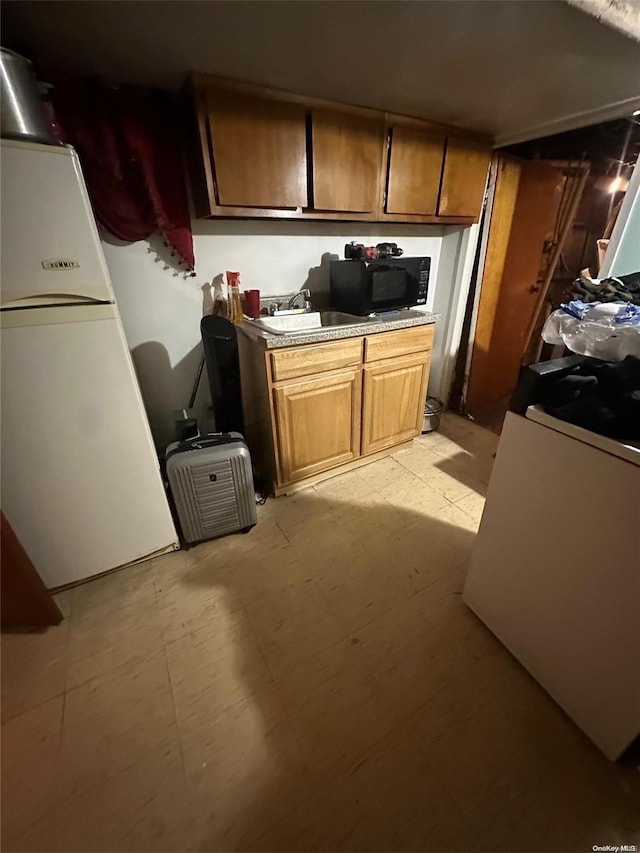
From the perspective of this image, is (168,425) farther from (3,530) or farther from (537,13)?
(537,13)

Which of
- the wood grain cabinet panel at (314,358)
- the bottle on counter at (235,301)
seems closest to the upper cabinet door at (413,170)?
the wood grain cabinet panel at (314,358)

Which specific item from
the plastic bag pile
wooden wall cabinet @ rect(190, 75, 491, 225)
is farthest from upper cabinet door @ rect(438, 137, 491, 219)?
the plastic bag pile

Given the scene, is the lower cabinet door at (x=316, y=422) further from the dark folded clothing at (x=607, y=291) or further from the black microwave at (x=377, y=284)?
the dark folded clothing at (x=607, y=291)

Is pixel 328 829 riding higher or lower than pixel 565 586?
lower

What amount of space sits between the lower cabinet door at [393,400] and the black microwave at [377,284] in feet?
1.17

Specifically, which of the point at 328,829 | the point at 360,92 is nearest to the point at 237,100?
the point at 360,92

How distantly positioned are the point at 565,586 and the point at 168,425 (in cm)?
207

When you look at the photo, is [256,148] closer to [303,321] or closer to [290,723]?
[303,321]

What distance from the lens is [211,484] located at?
60.8 inches

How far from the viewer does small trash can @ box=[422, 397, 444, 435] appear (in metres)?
2.57

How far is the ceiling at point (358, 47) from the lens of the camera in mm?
1001

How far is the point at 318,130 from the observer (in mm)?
1587

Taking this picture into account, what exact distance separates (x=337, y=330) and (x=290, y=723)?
1608 millimetres

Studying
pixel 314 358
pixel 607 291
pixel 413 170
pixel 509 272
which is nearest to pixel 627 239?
pixel 607 291
